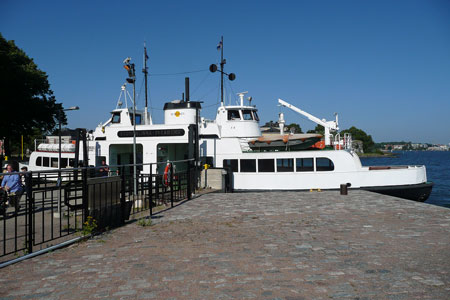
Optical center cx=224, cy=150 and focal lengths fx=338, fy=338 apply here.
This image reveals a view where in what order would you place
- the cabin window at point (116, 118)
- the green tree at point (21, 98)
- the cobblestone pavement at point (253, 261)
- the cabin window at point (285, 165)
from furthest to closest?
the green tree at point (21, 98) → the cabin window at point (116, 118) → the cabin window at point (285, 165) → the cobblestone pavement at point (253, 261)

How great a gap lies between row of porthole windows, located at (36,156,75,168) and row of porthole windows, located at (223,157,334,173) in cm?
1104

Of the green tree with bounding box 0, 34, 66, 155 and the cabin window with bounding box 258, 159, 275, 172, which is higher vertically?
the green tree with bounding box 0, 34, 66, 155

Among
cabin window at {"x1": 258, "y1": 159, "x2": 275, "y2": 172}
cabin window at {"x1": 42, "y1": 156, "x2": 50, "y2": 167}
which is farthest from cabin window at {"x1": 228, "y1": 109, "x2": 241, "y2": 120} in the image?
cabin window at {"x1": 42, "y1": 156, "x2": 50, "y2": 167}

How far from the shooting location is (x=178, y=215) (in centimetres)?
899

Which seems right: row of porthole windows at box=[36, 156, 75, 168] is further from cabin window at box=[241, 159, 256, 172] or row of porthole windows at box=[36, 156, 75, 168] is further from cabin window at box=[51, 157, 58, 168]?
cabin window at box=[241, 159, 256, 172]

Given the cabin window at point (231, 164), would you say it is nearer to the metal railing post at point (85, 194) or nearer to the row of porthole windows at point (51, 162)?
the metal railing post at point (85, 194)

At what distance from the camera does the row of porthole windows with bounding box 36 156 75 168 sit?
2151 cm

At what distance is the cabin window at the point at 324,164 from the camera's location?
15453mm

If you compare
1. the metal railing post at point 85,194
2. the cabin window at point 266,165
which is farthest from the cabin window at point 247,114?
the metal railing post at point 85,194

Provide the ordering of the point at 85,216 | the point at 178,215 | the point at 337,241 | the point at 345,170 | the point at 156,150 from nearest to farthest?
the point at 337,241, the point at 85,216, the point at 178,215, the point at 345,170, the point at 156,150

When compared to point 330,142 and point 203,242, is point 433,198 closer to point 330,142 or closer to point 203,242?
point 330,142

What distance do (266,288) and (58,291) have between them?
2.52 meters

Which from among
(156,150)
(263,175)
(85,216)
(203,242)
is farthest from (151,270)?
(156,150)

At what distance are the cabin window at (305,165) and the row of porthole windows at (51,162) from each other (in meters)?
14.3
